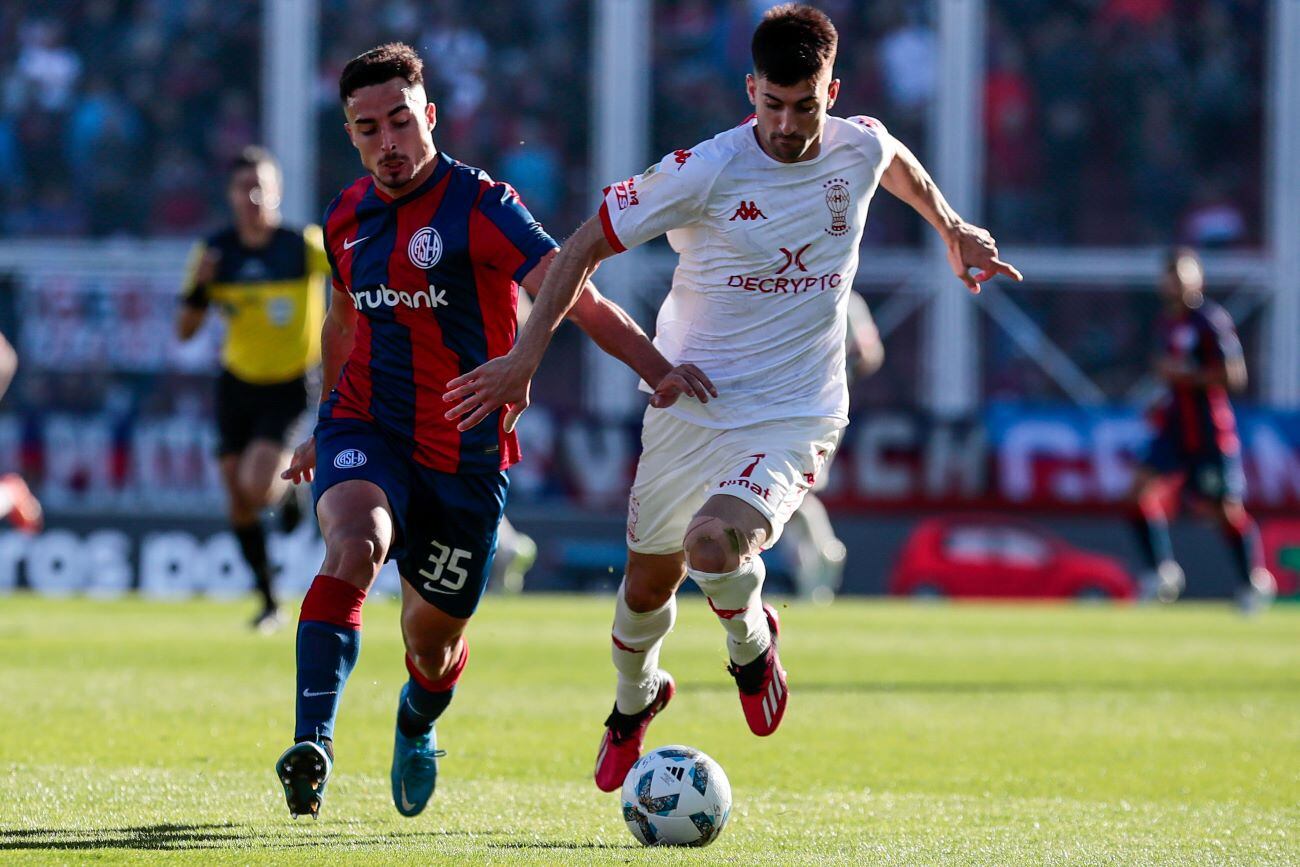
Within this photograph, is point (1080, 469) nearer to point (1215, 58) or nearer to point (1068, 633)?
point (1068, 633)

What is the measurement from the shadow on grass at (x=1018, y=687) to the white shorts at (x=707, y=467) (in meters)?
3.27

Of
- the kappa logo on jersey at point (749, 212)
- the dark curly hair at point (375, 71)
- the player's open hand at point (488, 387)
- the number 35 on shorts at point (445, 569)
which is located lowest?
the number 35 on shorts at point (445, 569)

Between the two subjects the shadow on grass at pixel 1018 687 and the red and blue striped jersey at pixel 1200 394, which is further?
the red and blue striped jersey at pixel 1200 394

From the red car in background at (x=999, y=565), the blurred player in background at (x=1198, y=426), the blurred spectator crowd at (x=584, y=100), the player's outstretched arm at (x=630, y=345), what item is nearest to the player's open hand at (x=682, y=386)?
the player's outstretched arm at (x=630, y=345)

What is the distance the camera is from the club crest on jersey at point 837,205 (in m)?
5.66

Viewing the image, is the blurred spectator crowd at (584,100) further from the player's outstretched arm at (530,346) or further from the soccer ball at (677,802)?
the soccer ball at (677,802)

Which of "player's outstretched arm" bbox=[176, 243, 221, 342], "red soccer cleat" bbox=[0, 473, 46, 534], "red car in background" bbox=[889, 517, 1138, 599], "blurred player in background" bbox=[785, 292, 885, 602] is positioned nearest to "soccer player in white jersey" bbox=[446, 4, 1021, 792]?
"blurred player in background" bbox=[785, 292, 885, 602]

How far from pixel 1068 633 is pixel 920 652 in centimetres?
207

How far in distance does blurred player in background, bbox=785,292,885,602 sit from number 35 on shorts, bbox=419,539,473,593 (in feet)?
21.0

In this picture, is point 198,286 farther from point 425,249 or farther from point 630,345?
point 630,345

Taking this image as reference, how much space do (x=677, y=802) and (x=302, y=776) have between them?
3.07ft

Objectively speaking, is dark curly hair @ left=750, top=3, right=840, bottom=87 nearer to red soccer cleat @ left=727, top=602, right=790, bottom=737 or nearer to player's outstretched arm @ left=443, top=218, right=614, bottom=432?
player's outstretched arm @ left=443, top=218, right=614, bottom=432

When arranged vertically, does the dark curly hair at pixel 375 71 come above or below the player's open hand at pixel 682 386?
above

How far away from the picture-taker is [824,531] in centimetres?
1467
